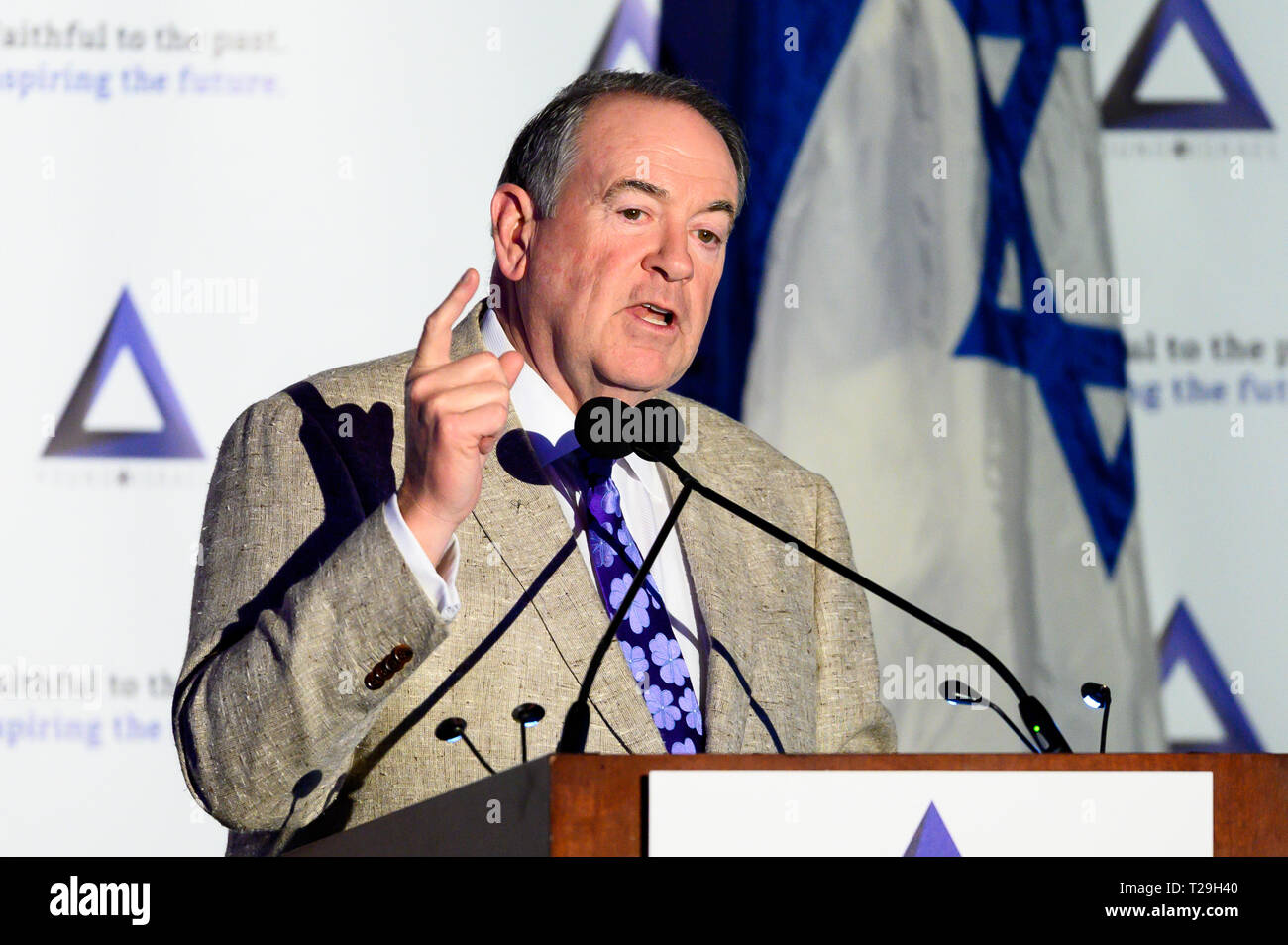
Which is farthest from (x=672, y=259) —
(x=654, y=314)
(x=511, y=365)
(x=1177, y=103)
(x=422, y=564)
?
(x=1177, y=103)

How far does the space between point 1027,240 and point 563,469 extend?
65.0 inches

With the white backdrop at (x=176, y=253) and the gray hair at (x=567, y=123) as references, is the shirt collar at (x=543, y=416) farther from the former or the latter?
the white backdrop at (x=176, y=253)

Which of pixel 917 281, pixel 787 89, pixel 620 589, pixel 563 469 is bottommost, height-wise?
pixel 620 589

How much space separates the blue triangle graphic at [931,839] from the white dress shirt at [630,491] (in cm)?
85

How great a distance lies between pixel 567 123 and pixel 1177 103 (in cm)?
198

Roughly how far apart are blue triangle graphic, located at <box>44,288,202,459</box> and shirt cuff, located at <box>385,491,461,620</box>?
5.66 feet

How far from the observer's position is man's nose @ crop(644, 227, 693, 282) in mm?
Result: 2375

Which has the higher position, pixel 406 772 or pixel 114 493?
pixel 114 493

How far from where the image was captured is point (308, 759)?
183cm

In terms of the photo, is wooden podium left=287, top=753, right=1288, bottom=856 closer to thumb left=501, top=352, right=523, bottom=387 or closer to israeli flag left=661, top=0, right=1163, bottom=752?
thumb left=501, top=352, right=523, bottom=387

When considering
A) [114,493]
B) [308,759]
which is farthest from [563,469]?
[114,493]

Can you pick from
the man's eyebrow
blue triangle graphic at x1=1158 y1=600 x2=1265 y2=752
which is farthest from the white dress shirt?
blue triangle graphic at x1=1158 y1=600 x2=1265 y2=752

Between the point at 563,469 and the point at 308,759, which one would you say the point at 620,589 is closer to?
the point at 563,469

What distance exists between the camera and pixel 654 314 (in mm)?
2406
